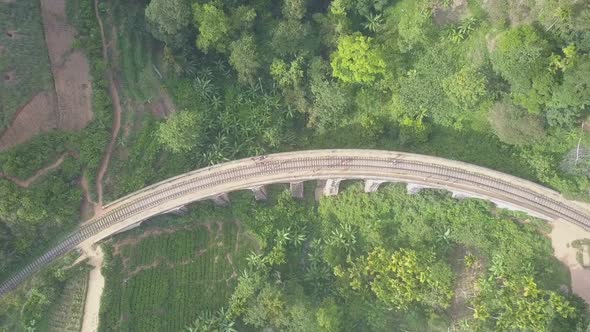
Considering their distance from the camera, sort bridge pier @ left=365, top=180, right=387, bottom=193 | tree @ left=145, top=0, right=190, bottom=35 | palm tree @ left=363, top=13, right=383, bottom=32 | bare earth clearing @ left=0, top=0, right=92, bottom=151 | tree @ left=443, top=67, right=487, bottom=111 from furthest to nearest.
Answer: palm tree @ left=363, top=13, right=383, bottom=32 → bridge pier @ left=365, top=180, right=387, bottom=193 → tree @ left=145, top=0, right=190, bottom=35 → bare earth clearing @ left=0, top=0, right=92, bottom=151 → tree @ left=443, top=67, right=487, bottom=111

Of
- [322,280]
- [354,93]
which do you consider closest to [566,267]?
[322,280]

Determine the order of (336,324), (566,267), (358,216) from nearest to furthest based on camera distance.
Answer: (336,324) < (566,267) < (358,216)

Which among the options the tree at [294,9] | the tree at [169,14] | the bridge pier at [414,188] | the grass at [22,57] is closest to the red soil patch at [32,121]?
the grass at [22,57]

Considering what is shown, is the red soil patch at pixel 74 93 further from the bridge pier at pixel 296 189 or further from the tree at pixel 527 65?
the tree at pixel 527 65

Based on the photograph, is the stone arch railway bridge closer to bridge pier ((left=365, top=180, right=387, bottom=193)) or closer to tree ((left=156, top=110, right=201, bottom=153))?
bridge pier ((left=365, top=180, right=387, bottom=193))

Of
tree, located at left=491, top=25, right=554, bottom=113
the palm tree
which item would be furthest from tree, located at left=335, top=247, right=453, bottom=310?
the palm tree

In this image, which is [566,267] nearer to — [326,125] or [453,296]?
[453,296]
